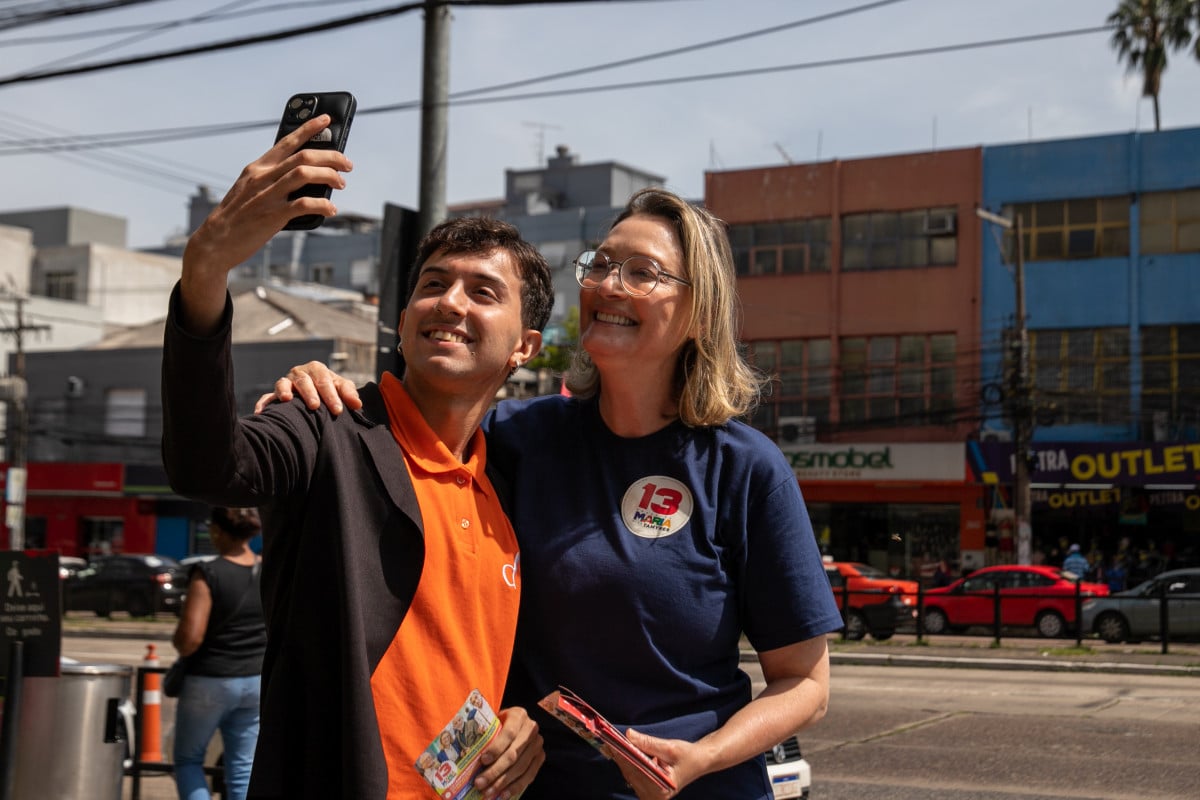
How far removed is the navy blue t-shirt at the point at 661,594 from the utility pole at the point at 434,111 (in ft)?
18.9

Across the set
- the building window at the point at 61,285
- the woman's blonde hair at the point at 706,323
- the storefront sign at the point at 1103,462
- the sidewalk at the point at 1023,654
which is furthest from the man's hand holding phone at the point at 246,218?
the building window at the point at 61,285

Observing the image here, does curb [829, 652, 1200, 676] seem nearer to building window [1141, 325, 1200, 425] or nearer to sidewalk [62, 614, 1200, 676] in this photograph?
sidewalk [62, 614, 1200, 676]

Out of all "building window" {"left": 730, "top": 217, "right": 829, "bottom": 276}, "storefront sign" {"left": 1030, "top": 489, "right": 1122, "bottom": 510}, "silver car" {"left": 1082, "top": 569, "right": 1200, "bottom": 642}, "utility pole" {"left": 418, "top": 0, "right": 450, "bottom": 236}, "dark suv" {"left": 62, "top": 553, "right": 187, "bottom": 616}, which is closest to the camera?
"utility pole" {"left": 418, "top": 0, "right": 450, "bottom": 236}

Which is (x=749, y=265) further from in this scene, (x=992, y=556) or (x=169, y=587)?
(x=169, y=587)

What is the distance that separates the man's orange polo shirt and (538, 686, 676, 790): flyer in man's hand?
0.16m

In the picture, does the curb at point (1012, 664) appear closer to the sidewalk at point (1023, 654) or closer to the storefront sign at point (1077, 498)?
the sidewalk at point (1023, 654)

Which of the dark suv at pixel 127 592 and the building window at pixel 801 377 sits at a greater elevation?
the building window at pixel 801 377

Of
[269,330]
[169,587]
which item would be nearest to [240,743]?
[169,587]

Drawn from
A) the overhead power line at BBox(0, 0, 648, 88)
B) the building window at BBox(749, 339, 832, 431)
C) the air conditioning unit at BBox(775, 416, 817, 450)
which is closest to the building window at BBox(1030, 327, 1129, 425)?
the building window at BBox(749, 339, 832, 431)

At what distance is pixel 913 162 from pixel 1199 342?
28.7ft

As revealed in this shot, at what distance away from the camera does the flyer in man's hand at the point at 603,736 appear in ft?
8.00

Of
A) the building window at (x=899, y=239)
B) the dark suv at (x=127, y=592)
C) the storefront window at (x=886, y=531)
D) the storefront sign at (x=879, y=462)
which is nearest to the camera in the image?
the dark suv at (x=127, y=592)

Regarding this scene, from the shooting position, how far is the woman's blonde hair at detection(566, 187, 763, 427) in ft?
9.26

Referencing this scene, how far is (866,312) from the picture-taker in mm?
38781
